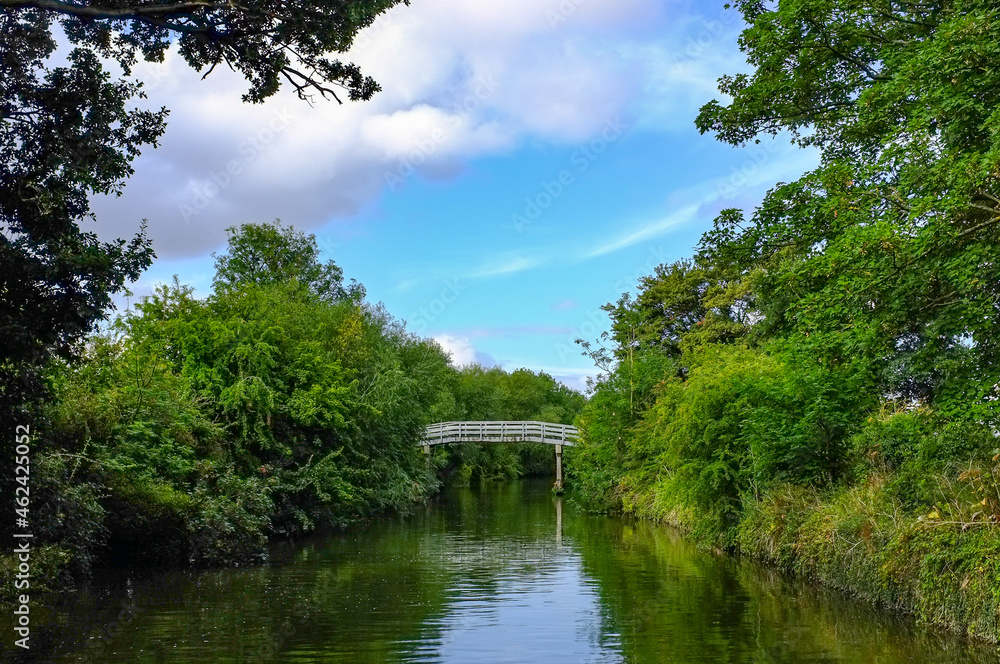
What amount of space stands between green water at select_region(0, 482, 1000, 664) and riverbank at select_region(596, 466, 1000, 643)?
38 cm

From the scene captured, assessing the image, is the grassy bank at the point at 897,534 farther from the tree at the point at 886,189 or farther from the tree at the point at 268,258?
the tree at the point at 268,258

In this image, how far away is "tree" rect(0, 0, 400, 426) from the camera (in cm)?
1172

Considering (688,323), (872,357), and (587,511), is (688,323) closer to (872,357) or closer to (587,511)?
(587,511)

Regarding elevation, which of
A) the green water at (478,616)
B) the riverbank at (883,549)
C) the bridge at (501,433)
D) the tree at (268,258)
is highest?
the tree at (268,258)

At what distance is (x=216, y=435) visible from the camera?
24.4m

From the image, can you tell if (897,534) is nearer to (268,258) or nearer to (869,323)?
(869,323)

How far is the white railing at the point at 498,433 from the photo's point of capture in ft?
188

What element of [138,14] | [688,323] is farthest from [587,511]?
[138,14]

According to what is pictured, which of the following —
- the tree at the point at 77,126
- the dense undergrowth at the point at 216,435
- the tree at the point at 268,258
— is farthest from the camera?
the tree at the point at 268,258

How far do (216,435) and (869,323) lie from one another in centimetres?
1748

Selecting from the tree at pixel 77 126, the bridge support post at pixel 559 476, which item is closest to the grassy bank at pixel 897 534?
the tree at pixel 77 126

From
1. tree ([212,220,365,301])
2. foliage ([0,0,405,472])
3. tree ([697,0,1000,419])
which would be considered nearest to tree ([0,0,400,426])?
foliage ([0,0,405,472])

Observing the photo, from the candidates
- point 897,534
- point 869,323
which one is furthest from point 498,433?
point 869,323

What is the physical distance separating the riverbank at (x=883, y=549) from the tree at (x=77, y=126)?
405 inches
